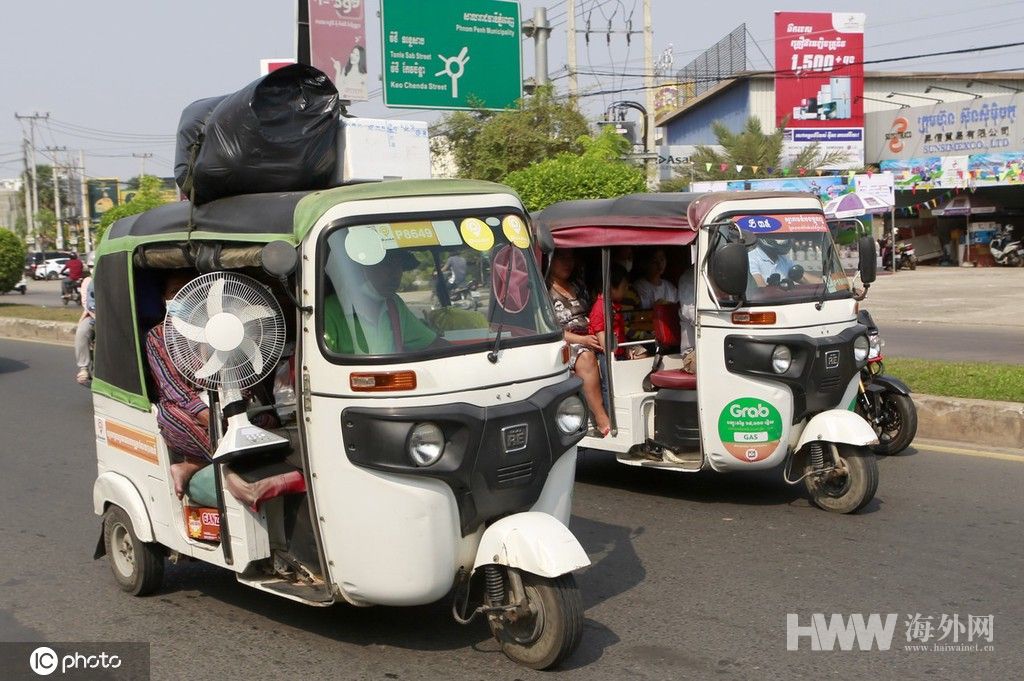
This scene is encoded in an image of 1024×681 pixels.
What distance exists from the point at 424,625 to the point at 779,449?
9.32ft

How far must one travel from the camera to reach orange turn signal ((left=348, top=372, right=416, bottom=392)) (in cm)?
434

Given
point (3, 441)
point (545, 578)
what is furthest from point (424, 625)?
point (3, 441)

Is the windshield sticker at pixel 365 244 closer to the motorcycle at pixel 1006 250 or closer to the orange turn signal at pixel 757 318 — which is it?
the orange turn signal at pixel 757 318

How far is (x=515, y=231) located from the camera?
4.92 m

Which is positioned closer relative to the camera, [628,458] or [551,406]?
[551,406]

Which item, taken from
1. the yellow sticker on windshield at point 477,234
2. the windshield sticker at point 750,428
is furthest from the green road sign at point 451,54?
the yellow sticker on windshield at point 477,234

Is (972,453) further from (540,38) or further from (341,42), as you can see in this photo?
(540,38)

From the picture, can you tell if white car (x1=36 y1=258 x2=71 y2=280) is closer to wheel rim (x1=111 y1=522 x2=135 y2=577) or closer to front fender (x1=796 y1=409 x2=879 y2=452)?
wheel rim (x1=111 y1=522 x2=135 y2=577)

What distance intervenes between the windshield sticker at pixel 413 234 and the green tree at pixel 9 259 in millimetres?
24985

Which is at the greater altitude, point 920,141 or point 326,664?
point 920,141

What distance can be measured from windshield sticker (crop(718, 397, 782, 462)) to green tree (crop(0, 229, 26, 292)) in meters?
23.9

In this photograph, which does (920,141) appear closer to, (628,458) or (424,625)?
(628,458)

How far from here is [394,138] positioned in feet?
20.9

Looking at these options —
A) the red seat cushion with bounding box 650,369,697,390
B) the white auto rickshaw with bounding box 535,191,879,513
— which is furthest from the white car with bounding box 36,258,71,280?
the white auto rickshaw with bounding box 535,191,879,513
